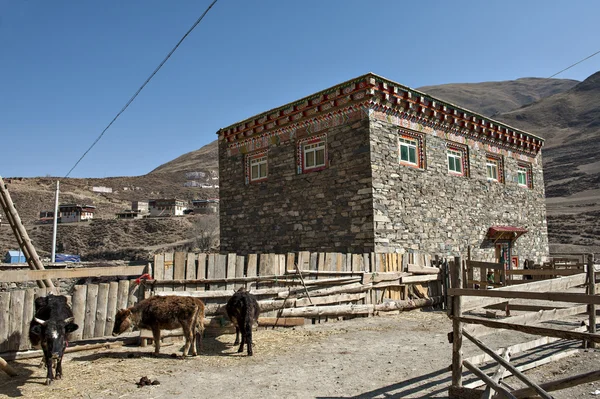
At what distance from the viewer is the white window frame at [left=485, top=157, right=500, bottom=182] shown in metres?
19.5

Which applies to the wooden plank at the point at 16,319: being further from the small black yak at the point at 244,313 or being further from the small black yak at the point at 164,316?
the small black yak at the point at 244,313

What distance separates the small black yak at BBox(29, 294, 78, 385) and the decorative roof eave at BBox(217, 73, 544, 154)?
11.4 metres

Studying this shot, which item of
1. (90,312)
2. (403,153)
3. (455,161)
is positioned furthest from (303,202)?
(90,312)

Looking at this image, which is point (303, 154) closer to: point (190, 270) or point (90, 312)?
point (190, 270)

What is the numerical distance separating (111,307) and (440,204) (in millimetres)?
12674

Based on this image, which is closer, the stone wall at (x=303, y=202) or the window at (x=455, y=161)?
the stone wall at (x=303, y=202)

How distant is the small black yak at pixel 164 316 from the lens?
23.0 ft

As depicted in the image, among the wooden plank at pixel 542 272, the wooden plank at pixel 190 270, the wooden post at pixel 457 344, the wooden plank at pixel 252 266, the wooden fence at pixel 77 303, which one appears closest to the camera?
the wooden post at pixel 457 344

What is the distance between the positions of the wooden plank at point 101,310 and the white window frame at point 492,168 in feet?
55.1

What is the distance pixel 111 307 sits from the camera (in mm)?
7828

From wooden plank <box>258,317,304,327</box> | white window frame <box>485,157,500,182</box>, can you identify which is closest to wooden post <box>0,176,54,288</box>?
wooden plank <box>258,317,304,327</box>

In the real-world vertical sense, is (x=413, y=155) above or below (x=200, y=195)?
below

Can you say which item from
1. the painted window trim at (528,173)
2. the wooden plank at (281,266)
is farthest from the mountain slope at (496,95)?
the wooden plank at (281,266)

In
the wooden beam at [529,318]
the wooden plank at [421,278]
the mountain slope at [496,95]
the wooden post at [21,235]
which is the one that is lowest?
the wooden beam at [529,318]
